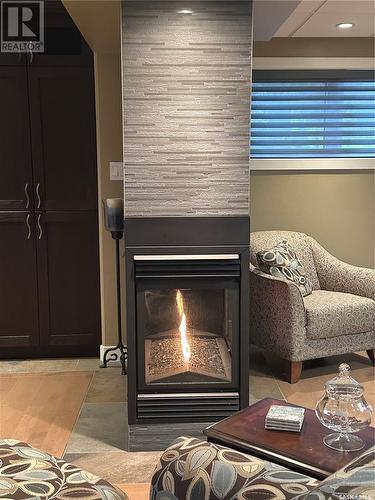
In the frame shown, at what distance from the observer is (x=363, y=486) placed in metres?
0.92

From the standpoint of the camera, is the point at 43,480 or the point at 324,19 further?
the point at 324,19

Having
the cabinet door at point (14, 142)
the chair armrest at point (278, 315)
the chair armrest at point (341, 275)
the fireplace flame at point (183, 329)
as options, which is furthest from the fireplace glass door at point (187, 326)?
the cabinet door at point (14, 142)

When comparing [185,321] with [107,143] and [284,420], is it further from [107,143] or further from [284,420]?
[107,143]

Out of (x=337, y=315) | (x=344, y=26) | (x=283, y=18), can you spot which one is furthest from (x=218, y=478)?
(x=344, y=26)

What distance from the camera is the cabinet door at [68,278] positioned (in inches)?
158

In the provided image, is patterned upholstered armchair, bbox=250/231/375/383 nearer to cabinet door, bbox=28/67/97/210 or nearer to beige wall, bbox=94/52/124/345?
beige wall, bbox=94/52/124/345

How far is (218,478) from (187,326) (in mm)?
1413

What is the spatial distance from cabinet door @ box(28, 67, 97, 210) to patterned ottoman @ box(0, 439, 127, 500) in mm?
2404

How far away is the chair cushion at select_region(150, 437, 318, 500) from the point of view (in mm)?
1404

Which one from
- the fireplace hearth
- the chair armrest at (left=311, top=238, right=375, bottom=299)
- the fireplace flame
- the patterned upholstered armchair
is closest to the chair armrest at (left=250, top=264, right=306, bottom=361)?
the patterned upholstered armchair

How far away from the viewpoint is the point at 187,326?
9.43 ft

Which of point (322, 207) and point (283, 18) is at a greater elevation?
point (283, 18)

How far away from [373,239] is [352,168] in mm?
558

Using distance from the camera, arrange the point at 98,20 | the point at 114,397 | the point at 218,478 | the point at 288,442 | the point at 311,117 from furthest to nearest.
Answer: the point at 311,117 → the point at 114,397 → the point at 98,20 → the point at 288,442 → the point at 218,478
